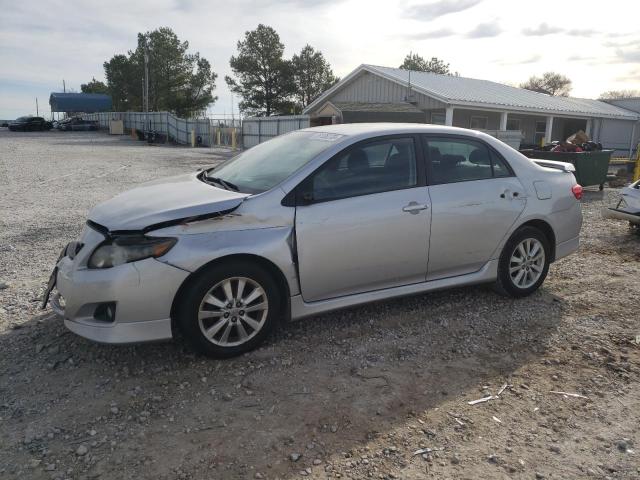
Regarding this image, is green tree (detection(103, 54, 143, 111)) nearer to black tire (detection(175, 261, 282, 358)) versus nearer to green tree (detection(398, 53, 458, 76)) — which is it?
green tree (detection(398, 53, 458, 76))

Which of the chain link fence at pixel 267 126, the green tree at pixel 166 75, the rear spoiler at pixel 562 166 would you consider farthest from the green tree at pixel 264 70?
the rear spoiler at pixel 562 166

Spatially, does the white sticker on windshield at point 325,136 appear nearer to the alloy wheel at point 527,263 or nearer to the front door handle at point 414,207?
the front door handle at point 414,207

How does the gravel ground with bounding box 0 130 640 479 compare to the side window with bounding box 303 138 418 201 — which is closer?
the gravel ground with bounding box 0 130 640 479

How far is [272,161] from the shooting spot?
428 centimetres

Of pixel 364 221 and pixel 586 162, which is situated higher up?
pixel 586 162

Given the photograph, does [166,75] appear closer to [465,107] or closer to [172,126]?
[172,126]

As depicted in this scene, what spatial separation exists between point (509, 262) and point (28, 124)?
5423 centimetres

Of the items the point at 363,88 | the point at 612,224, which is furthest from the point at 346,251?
the point at 363,88

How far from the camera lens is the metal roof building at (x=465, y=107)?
2411 centimetres

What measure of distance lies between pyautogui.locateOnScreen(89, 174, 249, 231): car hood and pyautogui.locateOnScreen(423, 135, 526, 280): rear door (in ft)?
5.36

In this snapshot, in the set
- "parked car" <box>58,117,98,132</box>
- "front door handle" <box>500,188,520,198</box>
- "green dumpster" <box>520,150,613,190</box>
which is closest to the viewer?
"front door handle" <box>500,188,520,198</box>

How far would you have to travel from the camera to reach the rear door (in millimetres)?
4305

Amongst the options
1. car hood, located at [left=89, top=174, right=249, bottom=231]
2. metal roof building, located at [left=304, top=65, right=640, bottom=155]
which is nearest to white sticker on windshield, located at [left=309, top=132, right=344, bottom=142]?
car hood, located at [left=89, top=174, right=249, bottom=231]

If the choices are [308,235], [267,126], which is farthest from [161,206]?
[267,126]
